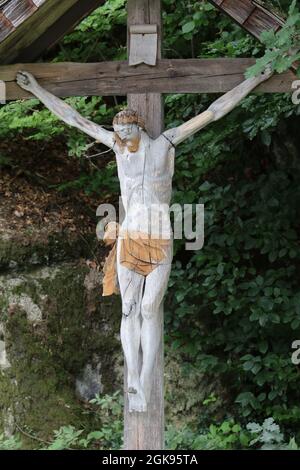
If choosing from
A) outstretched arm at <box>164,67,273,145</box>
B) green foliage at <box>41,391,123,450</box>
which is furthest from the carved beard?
green foliage at <box>41,391,123,450</box>

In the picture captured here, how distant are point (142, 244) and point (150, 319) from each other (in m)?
0.40

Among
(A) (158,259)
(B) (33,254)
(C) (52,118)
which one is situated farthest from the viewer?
(C) (52,118)

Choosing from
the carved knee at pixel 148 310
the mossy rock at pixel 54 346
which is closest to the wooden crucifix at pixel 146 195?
the carved knee at pixel 148 310

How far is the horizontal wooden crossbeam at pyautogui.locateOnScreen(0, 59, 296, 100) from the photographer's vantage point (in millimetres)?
4695

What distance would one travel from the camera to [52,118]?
723 centimetres

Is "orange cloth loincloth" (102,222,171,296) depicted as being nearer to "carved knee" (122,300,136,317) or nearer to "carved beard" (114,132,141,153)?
"carved knee" (122,300,136,317)

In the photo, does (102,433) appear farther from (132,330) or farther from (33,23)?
(33,23)

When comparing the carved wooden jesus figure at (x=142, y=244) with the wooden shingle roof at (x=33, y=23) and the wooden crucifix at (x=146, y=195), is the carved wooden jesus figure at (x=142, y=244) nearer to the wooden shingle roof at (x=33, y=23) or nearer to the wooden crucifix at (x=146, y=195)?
the wooden crucifix at (x=146, y=195)

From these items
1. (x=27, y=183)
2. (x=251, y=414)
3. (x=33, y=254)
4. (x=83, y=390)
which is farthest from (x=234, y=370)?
(x=27, y=183)

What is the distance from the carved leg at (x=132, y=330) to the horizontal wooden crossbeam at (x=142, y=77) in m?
1.02

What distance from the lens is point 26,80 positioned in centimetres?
484

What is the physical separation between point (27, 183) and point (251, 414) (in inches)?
108
